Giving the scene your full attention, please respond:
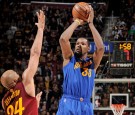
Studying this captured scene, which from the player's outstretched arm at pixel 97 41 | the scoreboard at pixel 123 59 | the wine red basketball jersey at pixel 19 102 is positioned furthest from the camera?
the scoreboard at pixel 123 59

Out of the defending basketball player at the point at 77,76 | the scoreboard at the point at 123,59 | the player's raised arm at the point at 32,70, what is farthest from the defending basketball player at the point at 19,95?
the scoreboard at the point at 123,59

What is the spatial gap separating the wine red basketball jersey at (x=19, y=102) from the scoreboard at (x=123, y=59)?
245 inches

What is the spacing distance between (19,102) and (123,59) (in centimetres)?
659

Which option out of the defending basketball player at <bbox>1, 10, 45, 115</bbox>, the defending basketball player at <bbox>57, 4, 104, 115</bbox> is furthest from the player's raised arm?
the defending basketball player at <bbox>57, 4, 104, 115</bbox>

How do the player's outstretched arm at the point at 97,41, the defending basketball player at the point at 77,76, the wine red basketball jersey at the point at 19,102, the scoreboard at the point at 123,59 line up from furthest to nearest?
the scoreboard at the point at 123,59
the player's outstretched arm at the point at 97,41
the defending basketball player at the point at 77,76
the wine red basketball jersey at the point at 19,102

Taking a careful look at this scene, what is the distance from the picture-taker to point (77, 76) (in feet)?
17.9

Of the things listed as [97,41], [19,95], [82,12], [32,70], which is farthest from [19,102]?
[82,12]

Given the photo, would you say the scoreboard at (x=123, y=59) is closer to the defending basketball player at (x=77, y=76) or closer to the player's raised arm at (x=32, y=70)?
the defending basketball player at (x=77, y=76)

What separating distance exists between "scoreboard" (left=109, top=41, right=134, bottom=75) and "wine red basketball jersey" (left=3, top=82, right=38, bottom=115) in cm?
623

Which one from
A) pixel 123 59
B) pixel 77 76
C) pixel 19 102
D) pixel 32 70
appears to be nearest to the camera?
pixel 19 102

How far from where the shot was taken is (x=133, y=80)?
9164 mm

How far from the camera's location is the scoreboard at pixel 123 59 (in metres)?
10.4

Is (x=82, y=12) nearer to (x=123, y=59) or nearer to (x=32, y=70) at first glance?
(x=32, y=70)

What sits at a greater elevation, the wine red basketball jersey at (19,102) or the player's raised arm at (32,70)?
the player's raised arm at (32,70)
